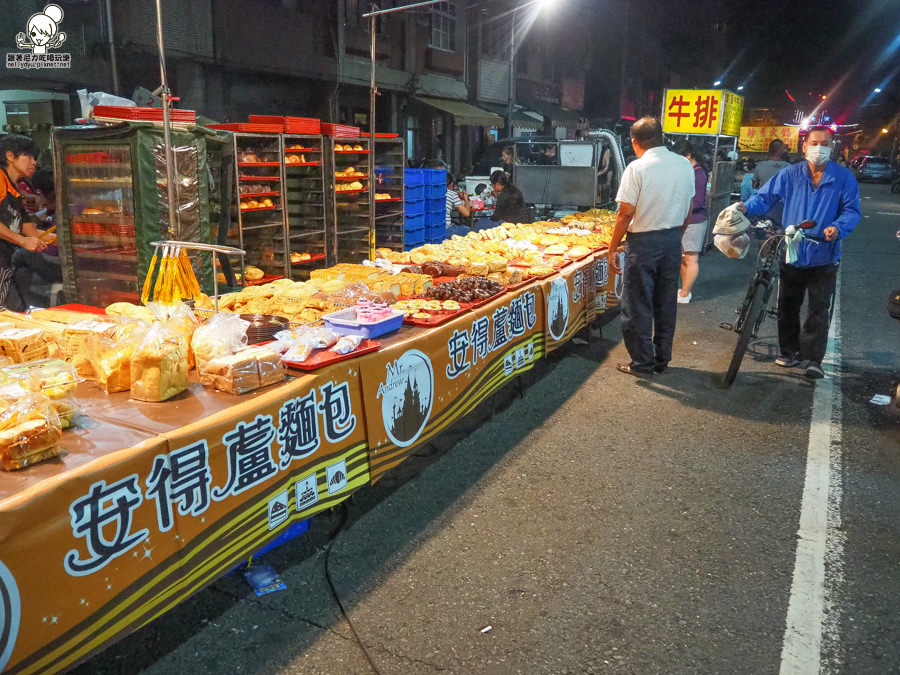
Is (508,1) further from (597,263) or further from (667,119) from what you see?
(597,263)

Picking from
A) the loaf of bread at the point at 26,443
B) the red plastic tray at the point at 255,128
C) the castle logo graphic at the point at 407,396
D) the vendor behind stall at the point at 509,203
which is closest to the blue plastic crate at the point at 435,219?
the vendor behind stall at the point at 509,203

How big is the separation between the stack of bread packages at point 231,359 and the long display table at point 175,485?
6cm

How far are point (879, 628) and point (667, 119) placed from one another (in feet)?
46.5

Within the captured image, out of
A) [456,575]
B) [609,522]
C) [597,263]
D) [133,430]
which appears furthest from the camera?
[597,263]

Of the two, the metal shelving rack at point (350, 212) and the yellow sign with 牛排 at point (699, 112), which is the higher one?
the yellow sign with 牛排 at point (699, 112)

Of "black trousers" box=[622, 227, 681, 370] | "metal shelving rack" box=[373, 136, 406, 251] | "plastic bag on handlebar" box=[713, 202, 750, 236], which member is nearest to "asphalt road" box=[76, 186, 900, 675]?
"black trousers" box=[622, 227, 681, 370]

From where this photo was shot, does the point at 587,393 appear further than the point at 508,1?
No

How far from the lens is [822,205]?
5781 mm

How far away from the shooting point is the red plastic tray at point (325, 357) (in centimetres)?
316

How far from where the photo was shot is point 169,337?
9.55 feet

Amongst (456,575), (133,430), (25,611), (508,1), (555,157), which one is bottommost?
(456,575)

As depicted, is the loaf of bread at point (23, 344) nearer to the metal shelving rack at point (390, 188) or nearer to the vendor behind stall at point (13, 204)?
the vendor behind stall at point (13, 204)

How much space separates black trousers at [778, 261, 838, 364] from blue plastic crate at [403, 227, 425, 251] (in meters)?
6.48

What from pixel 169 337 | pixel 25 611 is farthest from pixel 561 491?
pixel 25 611
